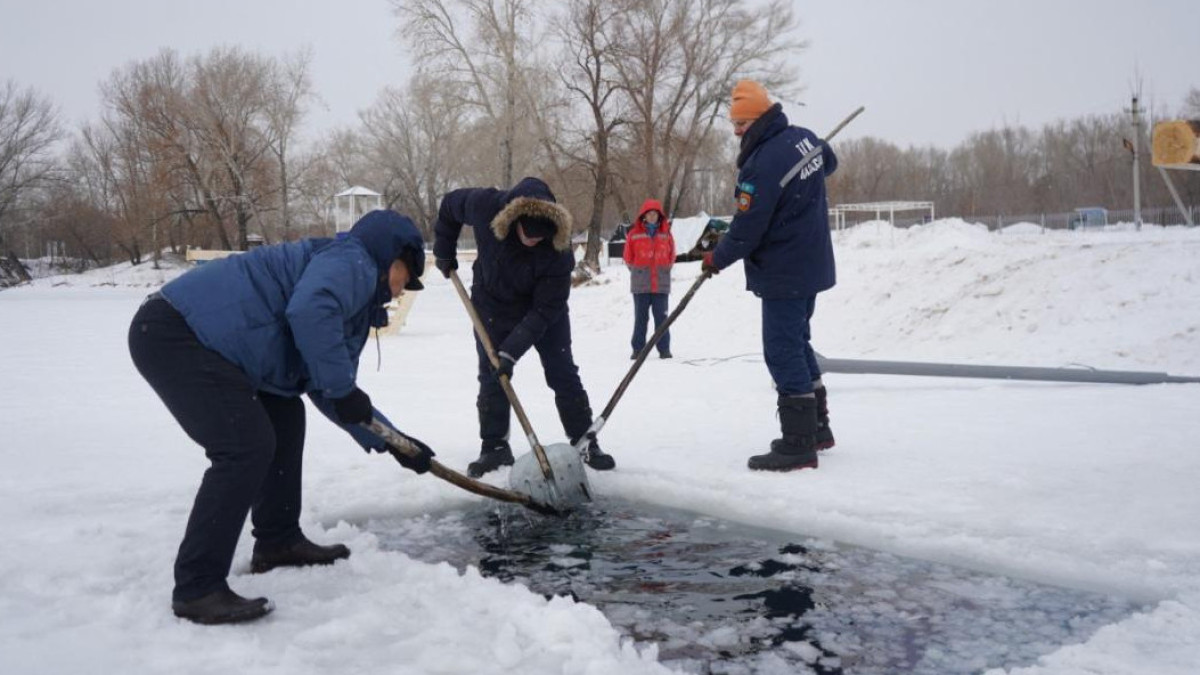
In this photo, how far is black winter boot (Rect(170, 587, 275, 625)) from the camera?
9.53 ft

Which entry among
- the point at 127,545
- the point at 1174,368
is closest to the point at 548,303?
the point at 127,545

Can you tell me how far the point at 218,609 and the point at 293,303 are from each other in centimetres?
95

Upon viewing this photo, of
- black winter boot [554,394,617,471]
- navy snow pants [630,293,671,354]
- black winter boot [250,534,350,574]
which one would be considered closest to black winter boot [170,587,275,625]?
black winter boot [250,534,350,574]

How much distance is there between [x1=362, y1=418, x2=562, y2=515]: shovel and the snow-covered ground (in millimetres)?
357

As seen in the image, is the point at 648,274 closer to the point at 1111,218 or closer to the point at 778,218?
the point at 778,218

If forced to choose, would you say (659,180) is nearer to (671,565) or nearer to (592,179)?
(592,179)

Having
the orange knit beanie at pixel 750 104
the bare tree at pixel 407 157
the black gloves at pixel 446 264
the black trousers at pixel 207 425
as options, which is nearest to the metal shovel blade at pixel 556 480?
the black gloves at pixel 446 264

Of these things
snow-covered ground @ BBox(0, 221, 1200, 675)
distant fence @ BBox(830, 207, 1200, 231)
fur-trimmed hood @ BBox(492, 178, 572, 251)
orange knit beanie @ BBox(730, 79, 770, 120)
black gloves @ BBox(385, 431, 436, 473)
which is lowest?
snow-covered ground @ BBox(0, 221, 1200, 675)

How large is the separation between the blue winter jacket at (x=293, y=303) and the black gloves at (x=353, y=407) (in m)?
0.05

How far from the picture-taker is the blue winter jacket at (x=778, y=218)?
468cm

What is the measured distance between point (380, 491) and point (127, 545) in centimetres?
124

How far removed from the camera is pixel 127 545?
3.66 meters

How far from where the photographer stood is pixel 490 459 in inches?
197

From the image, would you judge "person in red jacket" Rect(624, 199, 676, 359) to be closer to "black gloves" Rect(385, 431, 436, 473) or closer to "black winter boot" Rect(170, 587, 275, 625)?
"black gloves" Rect(385, 431, 436, 473)
